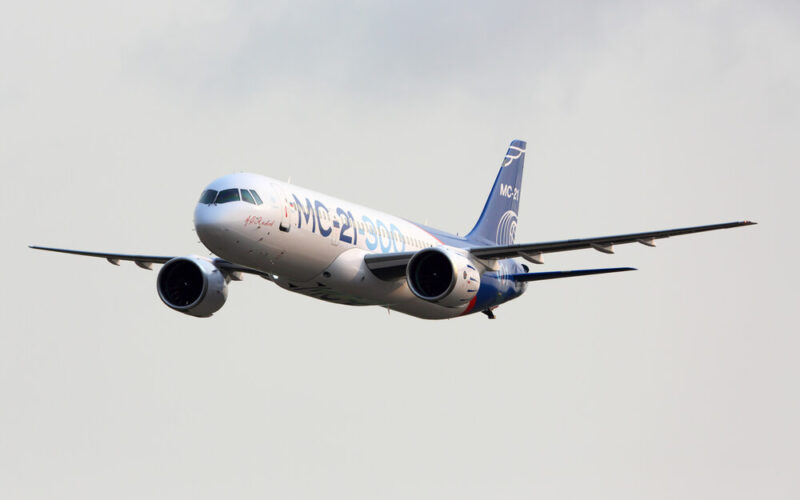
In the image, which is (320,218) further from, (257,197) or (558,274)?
(558,274)

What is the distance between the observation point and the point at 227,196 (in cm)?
4253

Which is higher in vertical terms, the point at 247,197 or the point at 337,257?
the point at 247,197

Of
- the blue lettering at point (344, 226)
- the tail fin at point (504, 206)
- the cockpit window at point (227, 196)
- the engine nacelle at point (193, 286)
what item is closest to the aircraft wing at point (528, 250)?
the blue lettering at point (344, 226)

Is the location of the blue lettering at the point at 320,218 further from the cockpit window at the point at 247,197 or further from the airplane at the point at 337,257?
the cockpit window at the point at 247,197

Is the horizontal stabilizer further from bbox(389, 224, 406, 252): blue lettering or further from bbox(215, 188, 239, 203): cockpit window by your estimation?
bbox(215, 188, 239, 203): cockpit window

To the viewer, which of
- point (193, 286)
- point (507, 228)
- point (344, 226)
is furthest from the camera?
point (507, 228)

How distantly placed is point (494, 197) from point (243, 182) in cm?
1940

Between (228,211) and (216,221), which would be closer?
(216,221)

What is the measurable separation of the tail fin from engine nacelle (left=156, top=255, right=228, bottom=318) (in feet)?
42.1

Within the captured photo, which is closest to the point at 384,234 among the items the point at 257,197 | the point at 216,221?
the point at 257,197

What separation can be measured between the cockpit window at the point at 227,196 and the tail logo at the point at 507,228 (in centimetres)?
1913

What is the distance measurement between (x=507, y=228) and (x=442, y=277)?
14.4 meters

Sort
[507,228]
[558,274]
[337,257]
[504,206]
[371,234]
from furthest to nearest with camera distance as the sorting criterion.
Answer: [504,206]
[507,228]
[558,274]
[371,234]
[337,257]

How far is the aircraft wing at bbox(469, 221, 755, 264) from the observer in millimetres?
42906
